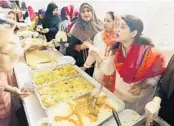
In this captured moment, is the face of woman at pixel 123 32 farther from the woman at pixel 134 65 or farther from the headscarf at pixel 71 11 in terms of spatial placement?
the headscarf at pixel 71 11

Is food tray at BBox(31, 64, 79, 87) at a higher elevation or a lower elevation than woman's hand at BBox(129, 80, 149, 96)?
lower

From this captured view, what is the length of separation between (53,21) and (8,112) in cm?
97

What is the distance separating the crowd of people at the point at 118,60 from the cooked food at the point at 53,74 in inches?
3.7

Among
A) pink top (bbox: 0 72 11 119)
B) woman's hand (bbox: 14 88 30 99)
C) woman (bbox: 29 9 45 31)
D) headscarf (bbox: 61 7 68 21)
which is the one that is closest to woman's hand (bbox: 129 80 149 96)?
woman's hand (bbox: 14 88 30 99)

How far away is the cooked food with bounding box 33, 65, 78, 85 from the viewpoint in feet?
3.81

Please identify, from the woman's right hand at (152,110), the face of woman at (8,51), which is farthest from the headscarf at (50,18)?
the woman's right hand at (152,110)

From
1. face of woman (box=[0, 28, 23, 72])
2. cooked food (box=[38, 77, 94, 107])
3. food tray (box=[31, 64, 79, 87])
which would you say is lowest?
cooked food (box=[38, 77, 94, 107])

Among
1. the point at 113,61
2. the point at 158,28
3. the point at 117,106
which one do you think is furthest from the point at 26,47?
the point at 158,28

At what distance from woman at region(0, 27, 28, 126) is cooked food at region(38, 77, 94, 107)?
0.47 ft

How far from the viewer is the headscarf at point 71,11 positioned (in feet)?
4.43

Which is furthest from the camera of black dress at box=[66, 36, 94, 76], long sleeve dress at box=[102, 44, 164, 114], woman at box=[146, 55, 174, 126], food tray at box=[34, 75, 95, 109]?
black dress at box=[66, 36, 94, 76]

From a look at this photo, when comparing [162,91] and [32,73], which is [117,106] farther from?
[32,73]

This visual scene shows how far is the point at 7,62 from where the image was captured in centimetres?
101

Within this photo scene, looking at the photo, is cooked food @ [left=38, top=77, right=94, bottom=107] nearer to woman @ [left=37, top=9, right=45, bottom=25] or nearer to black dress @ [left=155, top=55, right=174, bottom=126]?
black dress @ [left=155, top=55, right=174, bottom=126]
